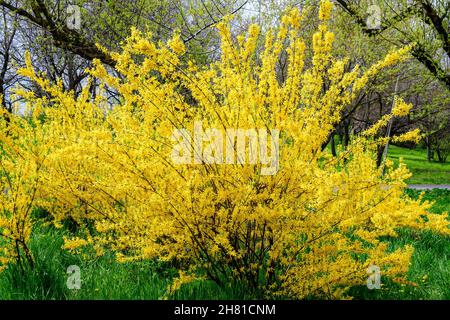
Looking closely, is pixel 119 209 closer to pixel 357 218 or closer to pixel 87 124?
pixel 87 124

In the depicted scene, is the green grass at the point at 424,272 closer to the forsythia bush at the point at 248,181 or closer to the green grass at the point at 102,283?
the forsythia bush at the point at 248,181

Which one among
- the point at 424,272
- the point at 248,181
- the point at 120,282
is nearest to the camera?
the point at 248,181

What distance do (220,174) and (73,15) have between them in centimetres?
620

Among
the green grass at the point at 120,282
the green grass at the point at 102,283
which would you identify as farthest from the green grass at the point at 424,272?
the green grass at the point at 102,283

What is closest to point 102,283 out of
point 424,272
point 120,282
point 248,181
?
point 120,282

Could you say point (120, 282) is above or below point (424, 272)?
above

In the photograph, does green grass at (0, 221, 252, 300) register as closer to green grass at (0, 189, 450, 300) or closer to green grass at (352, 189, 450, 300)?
green grass at (0, 189, 450, 300)

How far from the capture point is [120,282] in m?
2.95

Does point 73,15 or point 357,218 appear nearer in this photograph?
point 357,218

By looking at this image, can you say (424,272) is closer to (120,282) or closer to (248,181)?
(248,181)
